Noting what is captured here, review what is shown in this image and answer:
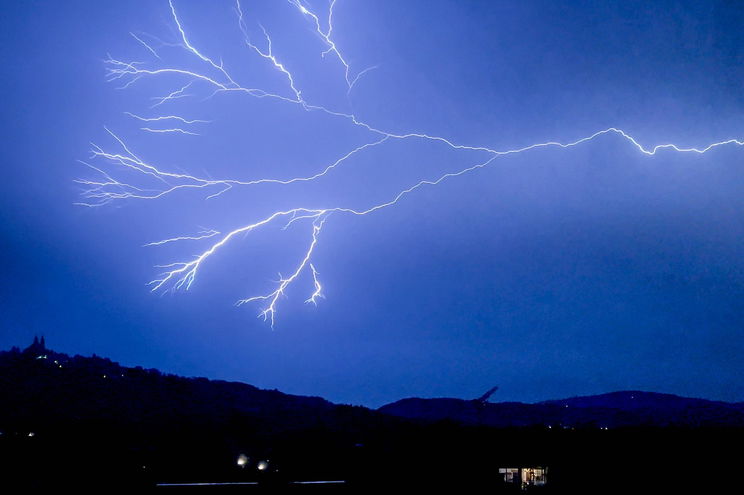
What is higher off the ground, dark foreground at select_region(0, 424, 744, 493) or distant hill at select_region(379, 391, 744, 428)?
distant hill at select_region(379, 391, 744, 428)

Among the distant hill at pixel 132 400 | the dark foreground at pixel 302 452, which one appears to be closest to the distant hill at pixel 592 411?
the distant hill at pixel 132 400

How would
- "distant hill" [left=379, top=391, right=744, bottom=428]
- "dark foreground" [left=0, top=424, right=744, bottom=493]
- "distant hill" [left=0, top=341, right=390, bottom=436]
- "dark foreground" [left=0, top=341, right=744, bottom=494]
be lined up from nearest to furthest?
"dark foreground" [left=0, top=341, right=744, bottom=494], "dark foreground" [left=0, top=424, right=744, bottom=493], "distant hill" [left=0, top=341, right=390, bottom=436], "distant hill" [left=379, top=391, right=744, bottom=428]

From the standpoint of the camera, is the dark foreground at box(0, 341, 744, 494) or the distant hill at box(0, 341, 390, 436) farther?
the distant hill at box(0, 341, 390, 436)

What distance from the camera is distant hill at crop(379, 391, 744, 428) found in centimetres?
4188

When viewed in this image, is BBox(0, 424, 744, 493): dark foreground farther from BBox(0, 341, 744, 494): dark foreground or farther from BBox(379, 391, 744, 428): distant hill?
BBox(379, 391, 744, 428): distant hill

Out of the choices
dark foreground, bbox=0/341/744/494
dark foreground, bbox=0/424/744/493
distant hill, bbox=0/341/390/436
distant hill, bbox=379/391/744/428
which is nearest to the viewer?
dark foreground, bbox=0/341/744/494

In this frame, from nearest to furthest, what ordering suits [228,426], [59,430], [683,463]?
1. [683,463]
2. [59,430]
3. [228,426]

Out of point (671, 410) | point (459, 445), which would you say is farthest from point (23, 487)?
point (671, 410)

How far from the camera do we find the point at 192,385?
31.3m

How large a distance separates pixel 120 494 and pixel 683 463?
9.39m

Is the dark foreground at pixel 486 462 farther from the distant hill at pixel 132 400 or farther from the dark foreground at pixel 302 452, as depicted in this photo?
the distant hill at pixel 132 400

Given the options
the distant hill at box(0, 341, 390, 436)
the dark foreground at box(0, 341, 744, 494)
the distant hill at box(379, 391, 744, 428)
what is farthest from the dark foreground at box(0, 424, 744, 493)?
the distant hill at box(379, 391, 744, 428)

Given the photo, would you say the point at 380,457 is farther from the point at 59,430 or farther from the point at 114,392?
the point at 114,392

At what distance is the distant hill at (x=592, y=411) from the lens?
41875 millimetres
